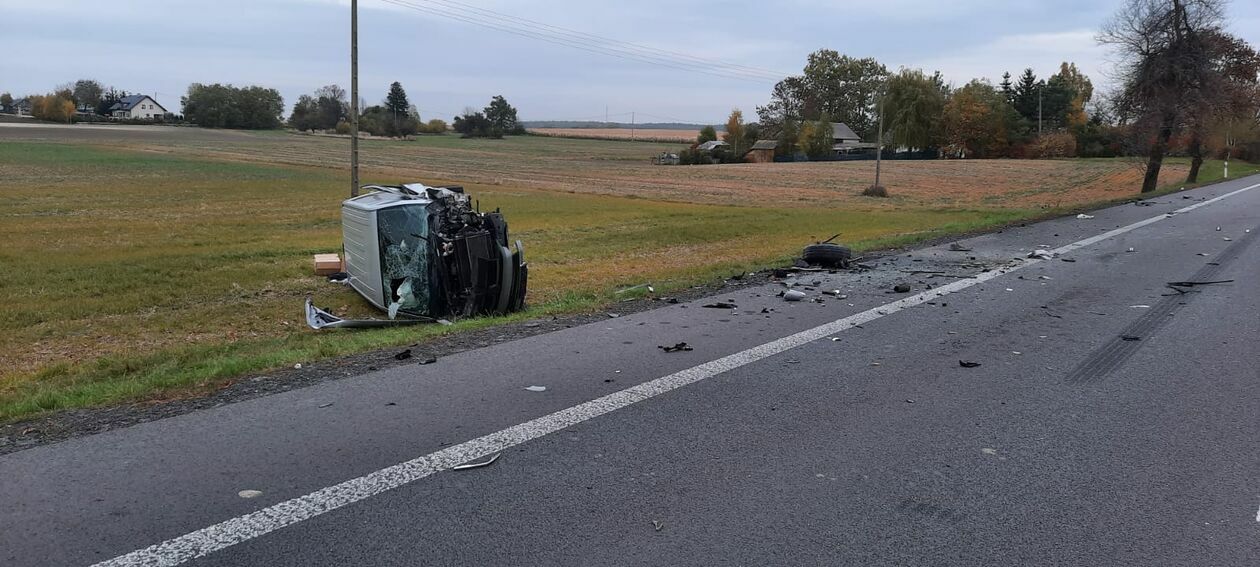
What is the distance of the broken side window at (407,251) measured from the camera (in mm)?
9953

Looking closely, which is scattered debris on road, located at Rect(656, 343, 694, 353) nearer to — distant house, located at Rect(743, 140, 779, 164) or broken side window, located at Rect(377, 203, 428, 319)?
broken side window, located at Rect(377, 203, 428, 319)

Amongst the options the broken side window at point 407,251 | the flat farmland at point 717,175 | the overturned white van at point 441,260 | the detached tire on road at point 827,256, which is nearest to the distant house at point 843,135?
the flat farmland at point 717,175

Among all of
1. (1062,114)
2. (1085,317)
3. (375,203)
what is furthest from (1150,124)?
(1062,114)

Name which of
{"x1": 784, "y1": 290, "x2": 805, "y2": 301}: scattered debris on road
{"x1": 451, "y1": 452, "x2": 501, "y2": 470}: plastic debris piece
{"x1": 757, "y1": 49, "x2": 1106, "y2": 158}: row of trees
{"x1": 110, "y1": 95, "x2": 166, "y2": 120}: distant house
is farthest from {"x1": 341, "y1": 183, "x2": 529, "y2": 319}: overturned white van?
{"x1": 110, "y1": 95, "x2": 166, "y2": 120}: distant house

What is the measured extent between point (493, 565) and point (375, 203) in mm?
8192

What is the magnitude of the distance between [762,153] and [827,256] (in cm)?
9475

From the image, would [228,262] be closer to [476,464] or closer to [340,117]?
[476,464]

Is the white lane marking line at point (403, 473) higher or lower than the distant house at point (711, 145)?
lower

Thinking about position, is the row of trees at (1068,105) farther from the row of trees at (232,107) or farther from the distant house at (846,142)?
the row of trees at (232,107)

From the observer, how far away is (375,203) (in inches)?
412

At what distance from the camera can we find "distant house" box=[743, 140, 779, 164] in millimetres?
102312

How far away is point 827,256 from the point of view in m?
11.2

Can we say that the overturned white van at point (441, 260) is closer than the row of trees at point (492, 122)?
Yes

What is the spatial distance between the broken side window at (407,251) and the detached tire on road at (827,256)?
5.12 m
